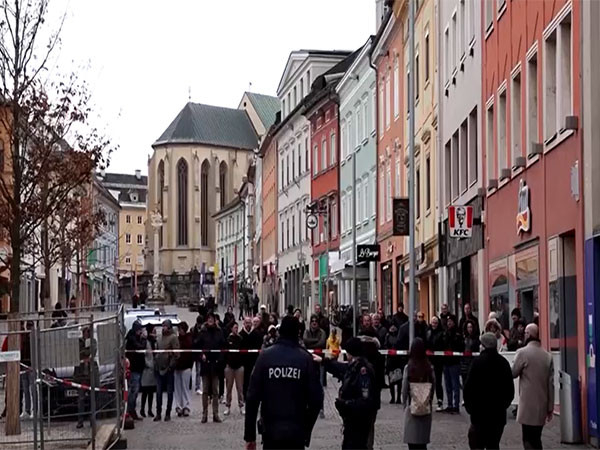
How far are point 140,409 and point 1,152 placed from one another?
5862 mm

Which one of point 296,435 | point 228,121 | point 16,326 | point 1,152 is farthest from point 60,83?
point 228,121

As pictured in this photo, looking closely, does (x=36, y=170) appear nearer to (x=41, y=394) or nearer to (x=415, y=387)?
(x=41, y=394)

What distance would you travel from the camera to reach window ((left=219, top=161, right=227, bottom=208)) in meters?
144

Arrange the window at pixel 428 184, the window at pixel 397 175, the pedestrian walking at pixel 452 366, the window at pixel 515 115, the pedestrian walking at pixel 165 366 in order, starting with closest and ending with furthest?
the pedestrian walking at pixel 452 366 < the pedestrian walking at pixel 165 366 < the window at pixel 515 115 < the window at pixel 428 184 < the window at pixel 397 175

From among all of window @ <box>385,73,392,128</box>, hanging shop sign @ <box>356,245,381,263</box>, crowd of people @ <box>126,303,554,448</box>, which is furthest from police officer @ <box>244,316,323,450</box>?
window @ <box>385,73,392,128</box>

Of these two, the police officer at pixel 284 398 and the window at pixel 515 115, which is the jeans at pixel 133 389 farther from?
the police officer at pixel 284 398

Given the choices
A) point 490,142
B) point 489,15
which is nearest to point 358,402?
point 490,142

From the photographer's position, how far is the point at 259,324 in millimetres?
26594

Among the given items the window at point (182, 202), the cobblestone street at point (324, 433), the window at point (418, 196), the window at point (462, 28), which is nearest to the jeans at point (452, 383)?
the cobblestone street at point (324, 433)

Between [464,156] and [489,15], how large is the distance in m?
5.18

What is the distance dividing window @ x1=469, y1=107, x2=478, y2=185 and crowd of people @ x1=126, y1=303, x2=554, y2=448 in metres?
5.46

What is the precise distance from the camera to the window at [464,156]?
108 feet

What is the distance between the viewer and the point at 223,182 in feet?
479

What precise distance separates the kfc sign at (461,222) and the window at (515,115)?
3.80 meters
